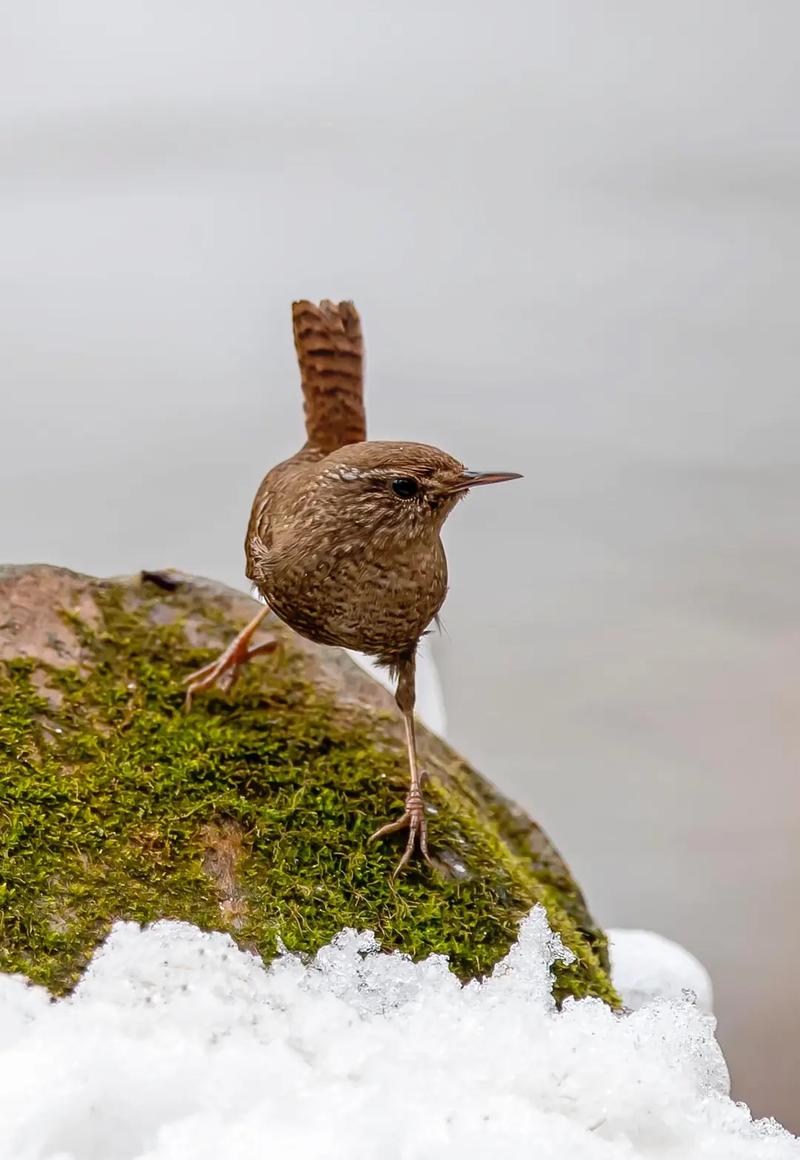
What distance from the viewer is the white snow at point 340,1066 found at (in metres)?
1.35

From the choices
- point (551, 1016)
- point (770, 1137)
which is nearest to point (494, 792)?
point (551, 1016)

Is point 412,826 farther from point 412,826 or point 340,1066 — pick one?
point 340,1066

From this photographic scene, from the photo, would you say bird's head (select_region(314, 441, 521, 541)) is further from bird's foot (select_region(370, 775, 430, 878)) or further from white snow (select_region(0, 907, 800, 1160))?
white snow (select_region(0, 907, 800, 1160))

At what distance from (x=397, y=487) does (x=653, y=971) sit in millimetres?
1806

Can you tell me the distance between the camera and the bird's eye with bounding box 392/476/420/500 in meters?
1.85

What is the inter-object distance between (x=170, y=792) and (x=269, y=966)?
1.44 feet

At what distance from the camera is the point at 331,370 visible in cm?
229

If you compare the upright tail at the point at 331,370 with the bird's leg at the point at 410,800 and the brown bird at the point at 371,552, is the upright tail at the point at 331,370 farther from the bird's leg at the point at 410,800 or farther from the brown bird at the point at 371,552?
the bird's leg at the point at 410,800

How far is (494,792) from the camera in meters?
2.75

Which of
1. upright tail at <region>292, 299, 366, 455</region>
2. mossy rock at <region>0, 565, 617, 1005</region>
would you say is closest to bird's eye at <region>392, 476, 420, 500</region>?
upright tail at <region>292, 299, 366, 455</region>

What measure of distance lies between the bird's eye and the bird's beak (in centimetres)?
6

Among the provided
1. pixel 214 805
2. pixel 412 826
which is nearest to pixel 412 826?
pixel 412 826

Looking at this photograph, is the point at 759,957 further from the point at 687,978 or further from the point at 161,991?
the point at 161,991

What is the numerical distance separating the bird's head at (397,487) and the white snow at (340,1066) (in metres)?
0.69
